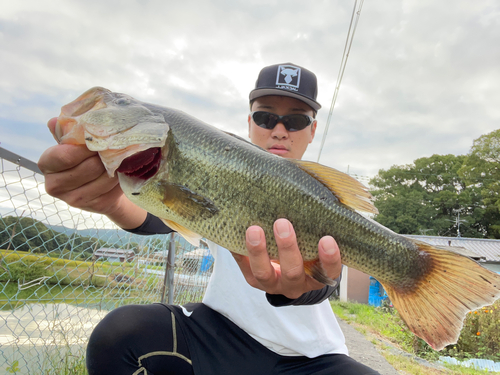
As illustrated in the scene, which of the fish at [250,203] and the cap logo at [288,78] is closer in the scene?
the fish at [250,203]

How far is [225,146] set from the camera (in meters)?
2.04

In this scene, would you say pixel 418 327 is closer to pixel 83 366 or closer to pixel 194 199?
pixel 194 199

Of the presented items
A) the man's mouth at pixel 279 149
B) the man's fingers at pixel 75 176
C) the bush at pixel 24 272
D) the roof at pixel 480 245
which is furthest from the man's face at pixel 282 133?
the roof at pixel 480 245

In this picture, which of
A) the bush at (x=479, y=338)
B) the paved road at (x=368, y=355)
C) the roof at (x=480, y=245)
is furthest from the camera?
the roof at (x=480, y=245)

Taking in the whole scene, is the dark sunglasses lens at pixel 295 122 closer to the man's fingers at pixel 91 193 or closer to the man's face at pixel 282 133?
the man's face at pixel 282 133

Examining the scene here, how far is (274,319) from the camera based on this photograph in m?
2.69

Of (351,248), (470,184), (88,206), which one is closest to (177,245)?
(88,206)

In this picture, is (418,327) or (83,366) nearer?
(418,327)

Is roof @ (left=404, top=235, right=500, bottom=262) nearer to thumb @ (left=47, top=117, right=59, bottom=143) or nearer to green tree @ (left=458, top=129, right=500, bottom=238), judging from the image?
green tree @ (left=458, top=129, right=500, bottom=238)

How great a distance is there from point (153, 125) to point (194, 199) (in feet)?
1.78

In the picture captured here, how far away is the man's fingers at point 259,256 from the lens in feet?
6.18

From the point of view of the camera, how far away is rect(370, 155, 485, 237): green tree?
164 ft

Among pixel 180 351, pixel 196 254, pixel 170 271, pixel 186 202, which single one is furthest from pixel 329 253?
pixel 196 254

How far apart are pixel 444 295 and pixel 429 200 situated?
60565 millimetres
